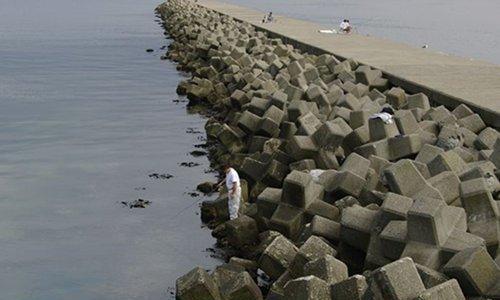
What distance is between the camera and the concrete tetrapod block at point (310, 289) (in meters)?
5.39

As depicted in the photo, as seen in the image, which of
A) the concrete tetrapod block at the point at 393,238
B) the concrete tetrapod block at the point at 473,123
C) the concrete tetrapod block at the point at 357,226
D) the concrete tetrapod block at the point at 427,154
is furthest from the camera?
the concrete tetrapod block at the point at 473,123

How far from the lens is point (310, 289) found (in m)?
5.39

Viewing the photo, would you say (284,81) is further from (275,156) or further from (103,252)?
(103,252)

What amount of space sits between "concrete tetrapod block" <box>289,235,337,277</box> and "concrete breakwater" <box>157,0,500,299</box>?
0.01 metres

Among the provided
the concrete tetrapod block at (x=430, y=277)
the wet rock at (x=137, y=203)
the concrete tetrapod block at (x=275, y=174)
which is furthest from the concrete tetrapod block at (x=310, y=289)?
the wet rock at (x=137, y=203)

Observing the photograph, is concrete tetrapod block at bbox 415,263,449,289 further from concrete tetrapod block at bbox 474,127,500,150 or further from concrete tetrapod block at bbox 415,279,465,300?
concrete tetrapod block at bbox 474,127,500,150

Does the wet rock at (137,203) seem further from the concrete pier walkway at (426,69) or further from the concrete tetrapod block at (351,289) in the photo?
the concrete tetrapod block at (351,289)

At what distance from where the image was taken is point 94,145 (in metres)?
14.4

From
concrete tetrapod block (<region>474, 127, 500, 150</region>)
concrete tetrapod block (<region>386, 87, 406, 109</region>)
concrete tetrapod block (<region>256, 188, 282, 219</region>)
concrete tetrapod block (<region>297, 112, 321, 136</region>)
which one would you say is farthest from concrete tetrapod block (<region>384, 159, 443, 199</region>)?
concrete tetrapod block (<region>386, 87, 406, 109</region>)

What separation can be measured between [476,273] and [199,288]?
89.4 inches

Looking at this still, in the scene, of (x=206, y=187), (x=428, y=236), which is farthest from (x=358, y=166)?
(x=206, y=187)

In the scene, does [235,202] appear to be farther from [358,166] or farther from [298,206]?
[358,166]

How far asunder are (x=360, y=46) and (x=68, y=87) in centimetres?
814

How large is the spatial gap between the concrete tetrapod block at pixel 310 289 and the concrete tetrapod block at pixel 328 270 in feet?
0.68
